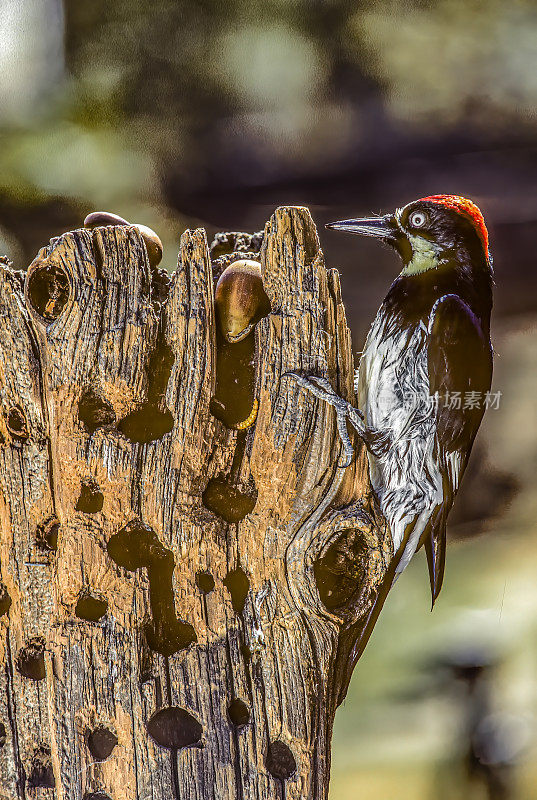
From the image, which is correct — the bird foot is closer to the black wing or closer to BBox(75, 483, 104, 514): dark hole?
the black wing

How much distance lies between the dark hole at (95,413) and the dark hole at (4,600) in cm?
30

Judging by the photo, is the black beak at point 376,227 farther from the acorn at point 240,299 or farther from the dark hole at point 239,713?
the dark hole at point 239,713

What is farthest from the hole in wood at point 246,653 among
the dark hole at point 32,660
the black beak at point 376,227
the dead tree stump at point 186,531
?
the black beak at point 376,227

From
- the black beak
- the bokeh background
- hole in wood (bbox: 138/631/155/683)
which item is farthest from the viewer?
the bokeh background

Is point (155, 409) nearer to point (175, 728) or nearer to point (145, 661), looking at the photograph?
point (145, 661)

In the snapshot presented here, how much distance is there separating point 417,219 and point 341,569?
0.57 meters

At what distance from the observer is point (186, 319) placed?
3.20 feet

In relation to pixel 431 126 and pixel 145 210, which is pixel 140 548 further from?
pixel 431 126

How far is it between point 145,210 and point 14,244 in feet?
1.00

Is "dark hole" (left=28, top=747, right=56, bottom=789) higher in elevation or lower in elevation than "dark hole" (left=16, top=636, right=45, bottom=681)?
lower

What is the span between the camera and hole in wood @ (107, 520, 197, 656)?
3.22 ft

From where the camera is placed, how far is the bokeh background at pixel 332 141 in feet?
4.57

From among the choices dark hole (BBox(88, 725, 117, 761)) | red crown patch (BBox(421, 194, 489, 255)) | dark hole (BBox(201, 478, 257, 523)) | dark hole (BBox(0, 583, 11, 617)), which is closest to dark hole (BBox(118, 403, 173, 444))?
dark hole (BBox(201, 478, 257, 523))

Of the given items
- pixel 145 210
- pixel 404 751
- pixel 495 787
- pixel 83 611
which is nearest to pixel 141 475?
pixel 83 611
